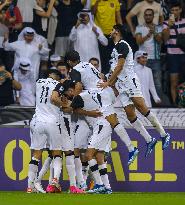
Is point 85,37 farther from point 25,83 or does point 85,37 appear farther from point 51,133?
point 51,133

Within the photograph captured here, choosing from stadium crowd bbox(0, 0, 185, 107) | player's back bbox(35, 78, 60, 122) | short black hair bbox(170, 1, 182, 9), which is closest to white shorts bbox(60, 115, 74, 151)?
player's back bbox(35, 78, 60, 122)

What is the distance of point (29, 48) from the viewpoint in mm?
22031

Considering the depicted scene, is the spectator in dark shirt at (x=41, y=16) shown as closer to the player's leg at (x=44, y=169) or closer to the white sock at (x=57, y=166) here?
the player's leg at (x=44, y=169)

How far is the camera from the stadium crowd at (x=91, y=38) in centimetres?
2192

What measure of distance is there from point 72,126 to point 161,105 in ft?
10.2

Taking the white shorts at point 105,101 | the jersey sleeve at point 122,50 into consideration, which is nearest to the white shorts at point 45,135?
the white shorts at point 105,101

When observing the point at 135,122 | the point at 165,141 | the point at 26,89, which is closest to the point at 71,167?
the point at 135,122

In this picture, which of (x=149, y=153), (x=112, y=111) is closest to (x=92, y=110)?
(x=112, y=111)

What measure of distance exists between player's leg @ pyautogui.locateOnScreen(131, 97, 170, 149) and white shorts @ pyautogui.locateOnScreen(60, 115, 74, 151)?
1.26 m

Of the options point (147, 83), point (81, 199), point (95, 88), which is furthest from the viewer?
point (147, 83)

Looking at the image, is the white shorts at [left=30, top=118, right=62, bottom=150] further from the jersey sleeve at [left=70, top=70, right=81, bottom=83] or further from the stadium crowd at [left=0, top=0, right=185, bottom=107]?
the stadium crowd at [left=0, top=0, right=185, bottom=107]

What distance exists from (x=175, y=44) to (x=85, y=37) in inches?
74.8

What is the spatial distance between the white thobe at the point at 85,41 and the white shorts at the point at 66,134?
3553mm

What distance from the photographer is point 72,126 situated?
63.2 ft
